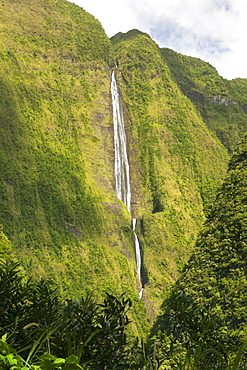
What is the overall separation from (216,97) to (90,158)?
1173 inches

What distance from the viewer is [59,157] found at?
4588 cm

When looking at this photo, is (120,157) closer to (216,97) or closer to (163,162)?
(163,162)

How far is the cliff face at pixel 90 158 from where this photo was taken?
38.4 meters

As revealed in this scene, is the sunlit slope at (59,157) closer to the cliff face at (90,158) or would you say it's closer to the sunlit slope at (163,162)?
the cliff face at (90,158)

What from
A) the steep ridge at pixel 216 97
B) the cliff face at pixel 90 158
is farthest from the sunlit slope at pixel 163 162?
the steep ridge at pixel 216 97

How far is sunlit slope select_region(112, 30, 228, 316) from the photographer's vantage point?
43031 mm

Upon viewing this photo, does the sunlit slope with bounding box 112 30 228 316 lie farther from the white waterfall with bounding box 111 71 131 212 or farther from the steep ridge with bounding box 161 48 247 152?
the steep ridge with bounding box 161 48 247 152

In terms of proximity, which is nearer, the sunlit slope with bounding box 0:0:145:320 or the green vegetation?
the sunlit slope with bounding box 0:0:145:320

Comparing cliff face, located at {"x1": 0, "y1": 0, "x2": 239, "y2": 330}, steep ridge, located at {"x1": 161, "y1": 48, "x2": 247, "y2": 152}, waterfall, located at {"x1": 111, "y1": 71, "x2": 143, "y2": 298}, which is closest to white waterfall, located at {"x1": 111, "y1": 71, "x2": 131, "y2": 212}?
waterfall, located at {"x1": 111, "y1": 71, "x2": 143, "y2": 298}

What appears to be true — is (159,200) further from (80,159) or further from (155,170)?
(80,159)

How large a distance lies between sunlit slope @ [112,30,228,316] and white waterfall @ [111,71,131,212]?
3.17ft

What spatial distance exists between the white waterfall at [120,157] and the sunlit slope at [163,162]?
966 mm

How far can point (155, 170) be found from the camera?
50.1 m

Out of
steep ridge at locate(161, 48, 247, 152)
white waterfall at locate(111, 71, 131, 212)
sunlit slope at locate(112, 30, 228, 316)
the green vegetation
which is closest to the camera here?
the green vegetation
